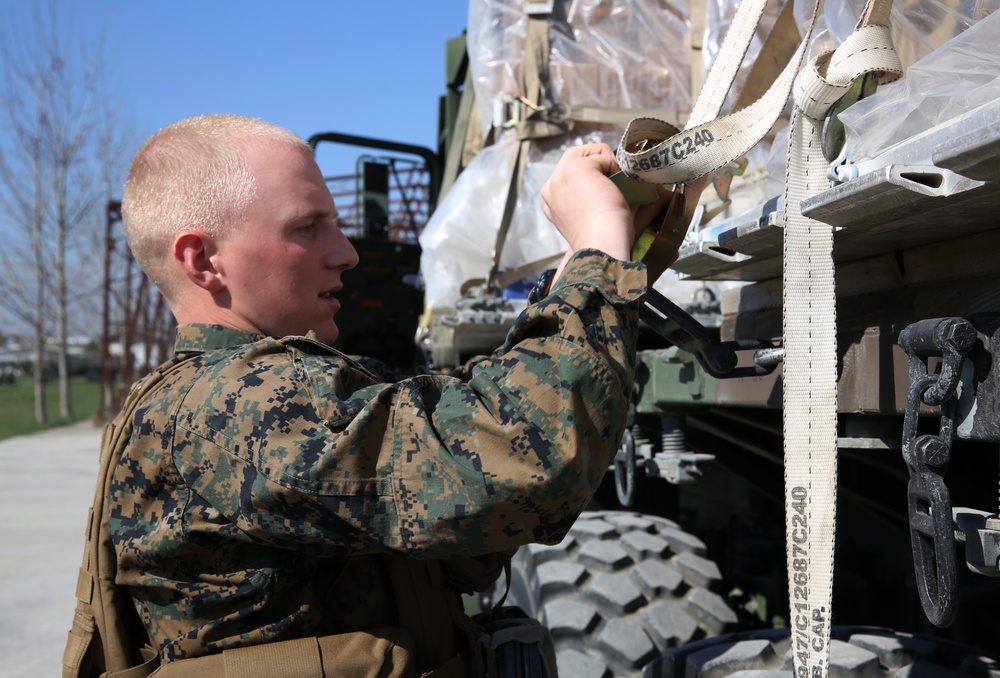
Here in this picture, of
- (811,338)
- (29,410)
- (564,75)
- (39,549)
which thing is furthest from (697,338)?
(29,410)

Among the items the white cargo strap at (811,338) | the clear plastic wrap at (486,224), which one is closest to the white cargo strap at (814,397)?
the white cargo strap at (811,338)

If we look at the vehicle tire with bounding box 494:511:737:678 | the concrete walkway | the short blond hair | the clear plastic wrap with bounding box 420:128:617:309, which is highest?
the clear plastic wrap with bounding box 420:128:617:309

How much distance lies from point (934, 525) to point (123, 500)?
39.3 inches

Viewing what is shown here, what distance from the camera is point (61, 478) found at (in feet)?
32.0

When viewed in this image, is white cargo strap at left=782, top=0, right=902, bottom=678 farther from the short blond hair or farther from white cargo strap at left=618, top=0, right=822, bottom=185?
the short blond hair

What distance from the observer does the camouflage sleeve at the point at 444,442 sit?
1.09 m

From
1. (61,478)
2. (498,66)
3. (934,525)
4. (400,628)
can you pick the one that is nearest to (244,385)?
(400,628)

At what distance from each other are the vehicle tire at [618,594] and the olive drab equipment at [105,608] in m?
1.07

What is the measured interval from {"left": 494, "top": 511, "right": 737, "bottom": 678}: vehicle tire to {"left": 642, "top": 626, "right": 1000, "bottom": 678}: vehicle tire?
1.12 feet

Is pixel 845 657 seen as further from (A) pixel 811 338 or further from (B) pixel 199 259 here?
(B) pixel 199 259

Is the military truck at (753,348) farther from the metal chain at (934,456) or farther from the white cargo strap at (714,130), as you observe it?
the white cargo strap at (714,130)

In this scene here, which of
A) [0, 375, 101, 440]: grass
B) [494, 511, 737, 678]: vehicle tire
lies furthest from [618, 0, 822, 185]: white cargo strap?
[0, 375, 101, 440]: grass

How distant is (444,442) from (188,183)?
58cm

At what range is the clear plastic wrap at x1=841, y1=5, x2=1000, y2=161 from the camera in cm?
107
